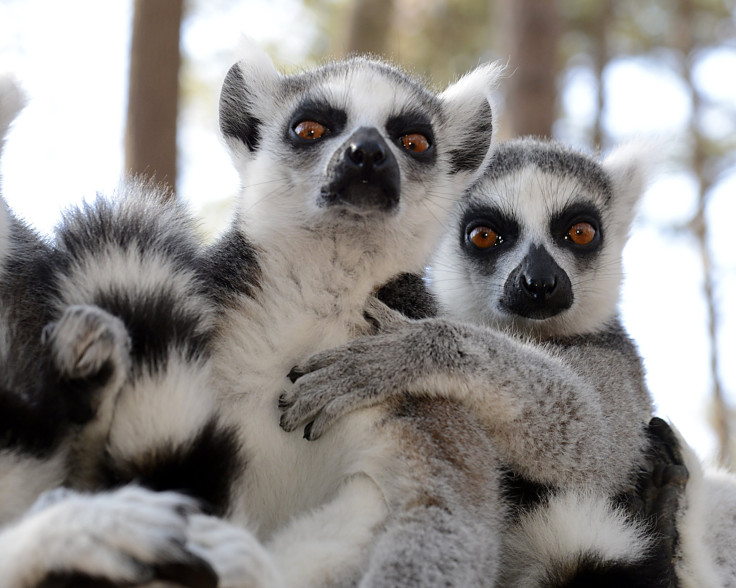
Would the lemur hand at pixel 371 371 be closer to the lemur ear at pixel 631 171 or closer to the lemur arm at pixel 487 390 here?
the lemur arm at pixel 487 390

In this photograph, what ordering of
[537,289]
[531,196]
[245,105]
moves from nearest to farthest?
[245,105]
[537,289]
[531,196]

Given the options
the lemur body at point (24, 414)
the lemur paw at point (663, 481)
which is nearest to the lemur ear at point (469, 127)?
the lemur paw at point (663, 481)

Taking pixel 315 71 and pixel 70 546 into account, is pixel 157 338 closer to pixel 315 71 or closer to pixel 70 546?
pixel 70 546

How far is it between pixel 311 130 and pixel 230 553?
1629 mm

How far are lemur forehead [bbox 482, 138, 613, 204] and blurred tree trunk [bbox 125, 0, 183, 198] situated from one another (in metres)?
1.71

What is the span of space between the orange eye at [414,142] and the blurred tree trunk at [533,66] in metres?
3.93

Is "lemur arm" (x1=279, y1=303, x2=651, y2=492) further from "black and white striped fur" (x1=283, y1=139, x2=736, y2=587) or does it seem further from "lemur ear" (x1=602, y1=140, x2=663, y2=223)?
"lemur ear" (x1=602, y1=140, x2=663, y2=223)

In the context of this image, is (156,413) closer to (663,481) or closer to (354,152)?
(354,152)

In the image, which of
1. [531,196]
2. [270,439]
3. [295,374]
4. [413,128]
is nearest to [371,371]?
[295,374]

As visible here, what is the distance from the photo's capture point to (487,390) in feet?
8.44

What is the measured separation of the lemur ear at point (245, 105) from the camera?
3068 mm

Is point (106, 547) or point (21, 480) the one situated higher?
point (21, 480)

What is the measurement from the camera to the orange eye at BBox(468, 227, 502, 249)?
3.60 meters

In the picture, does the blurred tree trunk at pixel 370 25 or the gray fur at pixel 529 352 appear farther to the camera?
the blurred tree trunk at pixel 370 25
